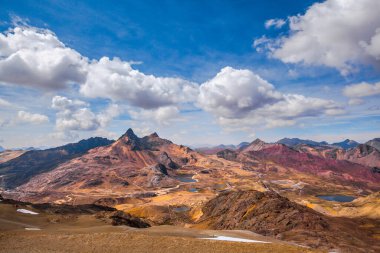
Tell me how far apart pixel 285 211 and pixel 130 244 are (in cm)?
6657

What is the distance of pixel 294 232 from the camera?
76.4 meters

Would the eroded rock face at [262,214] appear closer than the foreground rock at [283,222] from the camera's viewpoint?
No

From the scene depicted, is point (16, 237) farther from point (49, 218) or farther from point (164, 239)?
point (49, 218)

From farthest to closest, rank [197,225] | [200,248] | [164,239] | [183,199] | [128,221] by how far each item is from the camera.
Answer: [183,199] → [197,225] → [128,221] → [164,239] → [200,248]

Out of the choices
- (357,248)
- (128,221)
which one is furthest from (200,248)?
(128,221)

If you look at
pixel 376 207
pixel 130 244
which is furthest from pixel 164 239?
pixel 376 207

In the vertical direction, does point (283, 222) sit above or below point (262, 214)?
below

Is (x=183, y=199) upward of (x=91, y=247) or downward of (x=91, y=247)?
downward

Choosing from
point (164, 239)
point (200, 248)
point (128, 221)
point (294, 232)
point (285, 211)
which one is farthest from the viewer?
point (285, 211)

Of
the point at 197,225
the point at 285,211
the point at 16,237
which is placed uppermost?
the point at 16,237

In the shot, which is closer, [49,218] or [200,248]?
[200,248]

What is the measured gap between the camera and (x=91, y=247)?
38281mm

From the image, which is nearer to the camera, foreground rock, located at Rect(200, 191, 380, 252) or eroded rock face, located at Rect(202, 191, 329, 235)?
foreground rock, located at Rect(200, 191, 380, 252)

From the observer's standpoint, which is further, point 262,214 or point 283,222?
point 262,214
